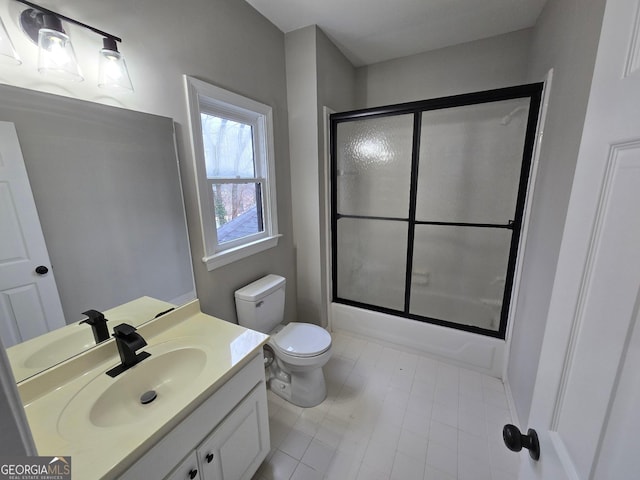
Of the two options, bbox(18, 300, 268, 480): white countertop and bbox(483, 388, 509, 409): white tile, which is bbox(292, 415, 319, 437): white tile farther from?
bbox(483, 388, 509, 409): white tile

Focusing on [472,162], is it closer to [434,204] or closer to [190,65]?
[434,204]

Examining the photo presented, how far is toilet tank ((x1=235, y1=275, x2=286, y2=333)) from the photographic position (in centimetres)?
175

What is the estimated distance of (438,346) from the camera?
2139 mm

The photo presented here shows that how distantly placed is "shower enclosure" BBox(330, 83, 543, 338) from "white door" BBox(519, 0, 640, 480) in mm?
1488

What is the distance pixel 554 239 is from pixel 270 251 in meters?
1.72

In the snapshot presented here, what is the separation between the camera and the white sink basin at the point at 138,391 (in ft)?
2.73

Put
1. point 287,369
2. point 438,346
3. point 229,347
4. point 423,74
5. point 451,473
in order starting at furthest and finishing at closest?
point 423,74 → point 438,346 → point 287,369 → point 451,473 → point 229,347

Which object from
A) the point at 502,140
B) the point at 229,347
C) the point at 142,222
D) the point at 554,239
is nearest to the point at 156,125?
the point at 142,222

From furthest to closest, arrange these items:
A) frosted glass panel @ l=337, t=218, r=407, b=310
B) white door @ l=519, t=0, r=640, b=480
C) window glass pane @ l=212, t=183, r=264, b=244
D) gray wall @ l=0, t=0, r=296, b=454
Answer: frosted glass panel @ l=337, t=218, r=407, b=310
window glass pane @ l=212, t=183, r=264, b=244
gray wall @ l=0, t=0, r=296, b=454
white door @ l=519, t=0, r=640, b=480

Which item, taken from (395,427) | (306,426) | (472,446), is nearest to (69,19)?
(306,426)

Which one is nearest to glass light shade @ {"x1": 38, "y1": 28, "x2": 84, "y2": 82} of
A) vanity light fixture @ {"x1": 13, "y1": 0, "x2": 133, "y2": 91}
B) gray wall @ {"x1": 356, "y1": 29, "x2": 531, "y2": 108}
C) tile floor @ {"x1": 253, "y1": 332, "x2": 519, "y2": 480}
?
vanity light fixture @ {"x1": 13, "y1": 0, "x2": 133, "y2": 91}

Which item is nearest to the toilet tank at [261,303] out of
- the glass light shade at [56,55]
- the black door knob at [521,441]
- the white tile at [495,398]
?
the glass light shade at [56,55]

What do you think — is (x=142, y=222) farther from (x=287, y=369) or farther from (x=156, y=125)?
(x=287, y=369)

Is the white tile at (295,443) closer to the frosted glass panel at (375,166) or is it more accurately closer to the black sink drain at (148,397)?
the black sink drain at (148,397)
